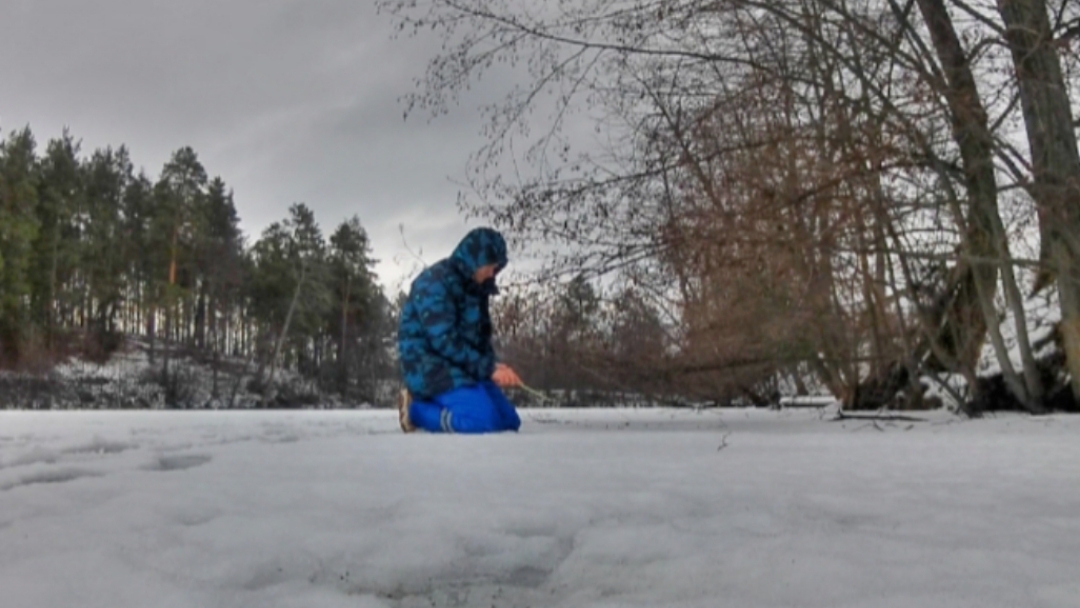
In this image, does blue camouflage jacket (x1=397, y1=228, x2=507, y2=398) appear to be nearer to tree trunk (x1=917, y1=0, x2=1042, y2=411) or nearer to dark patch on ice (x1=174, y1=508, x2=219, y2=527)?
tree trunk (x1=917, y1=0, x2=1042, y2=411)

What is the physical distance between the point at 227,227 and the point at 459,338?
4180cm

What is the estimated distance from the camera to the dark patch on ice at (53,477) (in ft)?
10.2

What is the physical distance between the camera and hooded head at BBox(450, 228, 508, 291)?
6.24 m

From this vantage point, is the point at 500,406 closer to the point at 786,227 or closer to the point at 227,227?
the point at 786,227

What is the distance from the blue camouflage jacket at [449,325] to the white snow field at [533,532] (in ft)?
7.01

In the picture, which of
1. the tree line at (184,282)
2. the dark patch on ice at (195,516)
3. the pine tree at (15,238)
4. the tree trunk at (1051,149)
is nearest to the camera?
the dark patch on ice at (195,516)

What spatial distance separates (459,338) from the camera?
245 inches

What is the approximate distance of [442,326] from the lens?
6066 millimetres

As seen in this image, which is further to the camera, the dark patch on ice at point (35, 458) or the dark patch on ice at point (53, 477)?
the dark patch on ice at point (35, 458)

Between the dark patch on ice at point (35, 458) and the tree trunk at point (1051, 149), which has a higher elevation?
the tree trunk at point (1051, 149)

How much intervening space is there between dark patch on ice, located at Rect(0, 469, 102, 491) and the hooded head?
3.27 m

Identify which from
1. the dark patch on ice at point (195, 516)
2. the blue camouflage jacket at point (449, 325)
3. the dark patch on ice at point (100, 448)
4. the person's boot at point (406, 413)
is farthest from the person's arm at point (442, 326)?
the dark patch on ice at point (195, 516)

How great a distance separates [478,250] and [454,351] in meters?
0.76

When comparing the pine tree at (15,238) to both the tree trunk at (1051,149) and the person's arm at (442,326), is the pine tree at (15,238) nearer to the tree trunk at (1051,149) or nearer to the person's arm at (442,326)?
the person's arm at (442,326)
